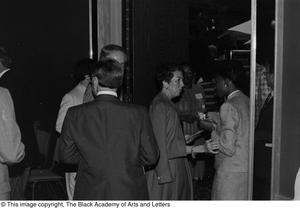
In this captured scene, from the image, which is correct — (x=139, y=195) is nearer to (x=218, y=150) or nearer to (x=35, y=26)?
(x=218, y=150)

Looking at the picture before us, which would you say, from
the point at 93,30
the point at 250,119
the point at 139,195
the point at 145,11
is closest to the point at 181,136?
the point at 250,119

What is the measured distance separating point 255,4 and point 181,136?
1.11 metres

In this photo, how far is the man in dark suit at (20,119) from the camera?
3861 millimetres

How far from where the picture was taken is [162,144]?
3.59m

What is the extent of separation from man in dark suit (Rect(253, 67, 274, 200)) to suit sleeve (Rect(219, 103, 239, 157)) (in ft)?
0.55

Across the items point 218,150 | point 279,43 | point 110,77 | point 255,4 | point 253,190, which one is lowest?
point 253,190

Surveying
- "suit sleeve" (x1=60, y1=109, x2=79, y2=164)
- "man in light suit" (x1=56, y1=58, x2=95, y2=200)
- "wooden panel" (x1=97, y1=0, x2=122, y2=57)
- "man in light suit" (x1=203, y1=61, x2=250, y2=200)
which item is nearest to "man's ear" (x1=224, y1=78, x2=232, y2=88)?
"man in light suit" (x1=203, y1=61, x2=250, y2=200)

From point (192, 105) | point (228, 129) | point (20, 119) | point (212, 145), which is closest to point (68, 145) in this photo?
point (212, 145)

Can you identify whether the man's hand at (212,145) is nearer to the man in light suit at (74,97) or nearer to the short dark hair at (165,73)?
the short dark hair at (165,73)

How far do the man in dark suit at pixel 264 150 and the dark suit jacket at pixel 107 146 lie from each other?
1.15 metres

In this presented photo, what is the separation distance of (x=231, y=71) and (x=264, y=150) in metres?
0.66

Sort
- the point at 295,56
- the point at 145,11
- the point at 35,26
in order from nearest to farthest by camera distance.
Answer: the point at 295,56 → the point at 145,11 → the point at 35,26

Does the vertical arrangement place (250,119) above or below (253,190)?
above

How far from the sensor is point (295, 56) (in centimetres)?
353
